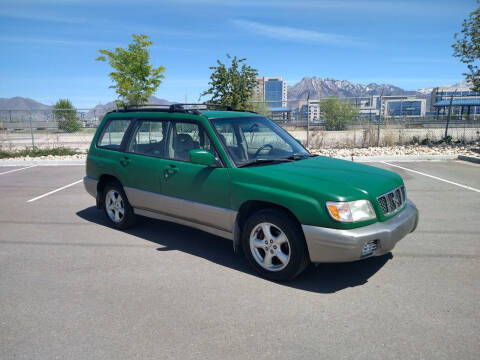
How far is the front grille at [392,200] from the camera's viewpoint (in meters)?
4.03

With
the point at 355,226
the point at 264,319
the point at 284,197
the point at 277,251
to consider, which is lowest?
the point at 264,319

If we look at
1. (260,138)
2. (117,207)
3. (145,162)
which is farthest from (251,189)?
(117,207)

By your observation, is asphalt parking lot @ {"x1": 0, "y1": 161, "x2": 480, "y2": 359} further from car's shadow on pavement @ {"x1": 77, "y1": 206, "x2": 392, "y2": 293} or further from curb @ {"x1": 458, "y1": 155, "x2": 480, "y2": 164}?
curb @ {"x1": 458, "y1": 155, "x2": 480, "y2": 164}

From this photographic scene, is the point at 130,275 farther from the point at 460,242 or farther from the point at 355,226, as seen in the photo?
the point at 460,242

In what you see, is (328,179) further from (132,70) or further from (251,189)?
(132,70)

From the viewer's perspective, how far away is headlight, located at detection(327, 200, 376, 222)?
146 inches

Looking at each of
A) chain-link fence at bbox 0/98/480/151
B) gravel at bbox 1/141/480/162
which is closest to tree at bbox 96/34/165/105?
chain-link fence at bbox 0/98/480/151

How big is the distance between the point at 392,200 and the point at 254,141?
1831 mm

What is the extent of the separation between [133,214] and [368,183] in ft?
11.2

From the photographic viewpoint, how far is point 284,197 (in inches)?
154

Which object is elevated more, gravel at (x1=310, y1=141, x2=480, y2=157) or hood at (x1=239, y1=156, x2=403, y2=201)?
hood at (x1=239, y1=156, x2=403, y2=201)

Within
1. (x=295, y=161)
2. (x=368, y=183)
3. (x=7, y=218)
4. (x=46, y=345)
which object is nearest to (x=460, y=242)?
(x=368, y=183)

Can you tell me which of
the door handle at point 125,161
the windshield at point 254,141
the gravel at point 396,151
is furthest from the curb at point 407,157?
the door handle at point 125,161

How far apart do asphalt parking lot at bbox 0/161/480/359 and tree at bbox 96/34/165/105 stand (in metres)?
19.4
